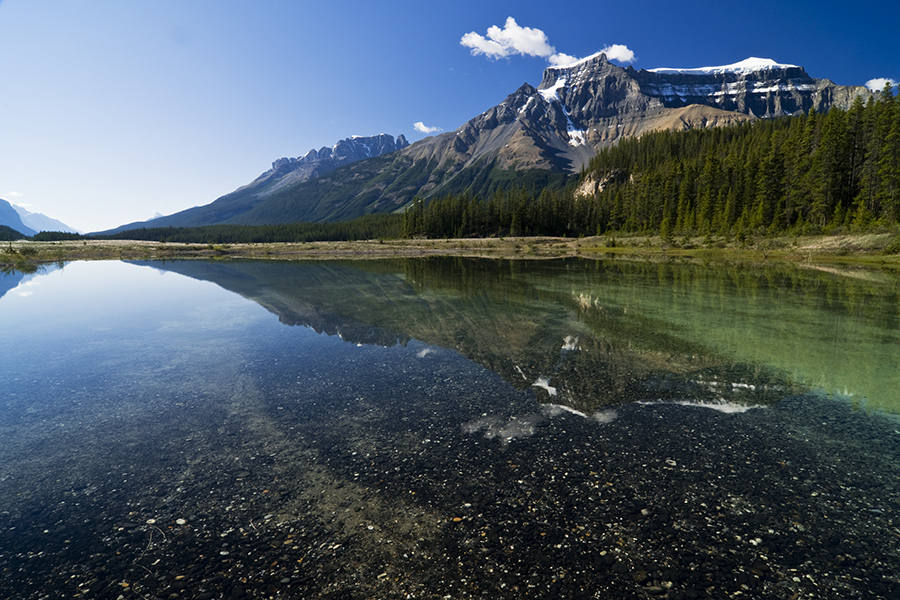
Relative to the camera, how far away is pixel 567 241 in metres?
135

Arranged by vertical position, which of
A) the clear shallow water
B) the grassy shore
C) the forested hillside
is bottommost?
the clear shallow water

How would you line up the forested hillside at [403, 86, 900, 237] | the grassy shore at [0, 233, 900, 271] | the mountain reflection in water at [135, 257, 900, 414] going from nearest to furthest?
the mountain reflection in water at [135, 257, 900, 414], the grassy shore at [0, 233, 900, 271], the forested hillside at [403, 86, 900, 237]

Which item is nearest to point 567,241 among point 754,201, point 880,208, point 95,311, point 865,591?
point 754,201

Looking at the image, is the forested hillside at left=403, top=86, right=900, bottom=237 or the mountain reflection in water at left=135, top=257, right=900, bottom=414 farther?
the forested hillside at left=403, top=86, right=900, bottom=237

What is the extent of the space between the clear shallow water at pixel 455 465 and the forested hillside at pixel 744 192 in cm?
7951

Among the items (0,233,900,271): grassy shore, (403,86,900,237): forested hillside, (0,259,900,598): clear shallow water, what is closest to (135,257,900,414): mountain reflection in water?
(0,259,900,598): clear shallow water

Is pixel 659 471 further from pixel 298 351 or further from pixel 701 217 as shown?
pixel 701 217

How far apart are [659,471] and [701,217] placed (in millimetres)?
118519

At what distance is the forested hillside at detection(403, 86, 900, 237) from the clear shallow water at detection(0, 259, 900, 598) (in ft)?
261

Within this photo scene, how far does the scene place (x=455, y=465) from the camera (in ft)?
28.9

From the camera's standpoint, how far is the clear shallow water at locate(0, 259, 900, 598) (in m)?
6.01

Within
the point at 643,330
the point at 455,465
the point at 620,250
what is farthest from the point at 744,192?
the point at 455,465

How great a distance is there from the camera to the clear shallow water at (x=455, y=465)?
6008 mm

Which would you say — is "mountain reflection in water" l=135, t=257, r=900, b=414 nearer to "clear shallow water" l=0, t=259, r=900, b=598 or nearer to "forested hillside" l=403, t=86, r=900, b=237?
"clear shallow water" l=0, t=259, r=900, b=598
